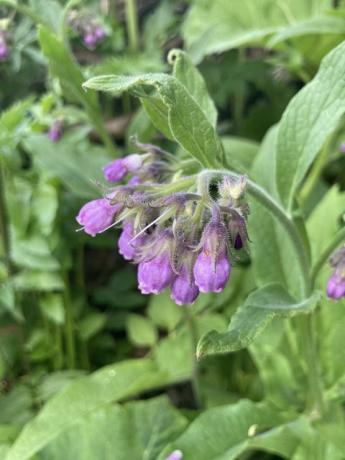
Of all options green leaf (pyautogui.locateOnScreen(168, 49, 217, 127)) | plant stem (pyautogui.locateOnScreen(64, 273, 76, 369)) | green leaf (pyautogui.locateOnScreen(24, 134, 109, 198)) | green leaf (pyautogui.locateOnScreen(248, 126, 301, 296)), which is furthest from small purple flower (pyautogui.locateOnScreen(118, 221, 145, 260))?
plant stem (pyautogui.locateOnScreen(64, 273, 76, 369))

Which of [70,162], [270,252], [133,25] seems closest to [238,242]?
[270,252]

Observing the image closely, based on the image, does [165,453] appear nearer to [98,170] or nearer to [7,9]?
[98,170]

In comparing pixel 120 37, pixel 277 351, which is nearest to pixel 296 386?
pixel 277 351

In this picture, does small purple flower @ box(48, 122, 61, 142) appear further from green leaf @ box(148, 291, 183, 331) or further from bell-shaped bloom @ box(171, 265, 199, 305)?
bell-shaped bloom @ box(171, 265, 199, 305)

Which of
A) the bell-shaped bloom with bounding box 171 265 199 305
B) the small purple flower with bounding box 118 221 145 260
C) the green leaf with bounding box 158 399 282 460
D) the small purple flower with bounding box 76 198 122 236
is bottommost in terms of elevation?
the green leaf with bounding box 158 399 282 460

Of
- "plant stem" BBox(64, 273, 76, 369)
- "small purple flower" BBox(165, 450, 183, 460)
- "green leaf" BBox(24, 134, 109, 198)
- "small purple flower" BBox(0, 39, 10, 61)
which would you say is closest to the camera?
"small purple flower" BBox(165, 450, 183, 460)

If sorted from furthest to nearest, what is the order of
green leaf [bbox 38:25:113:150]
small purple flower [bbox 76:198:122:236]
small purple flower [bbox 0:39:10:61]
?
1. small purple flower [bbox 0:39:10:61]
2. green leaf [bbox 38:25:113:150]
3. small purple flower [bbox 76:198:122:236]

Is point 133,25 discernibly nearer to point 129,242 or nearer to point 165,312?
point 165,312

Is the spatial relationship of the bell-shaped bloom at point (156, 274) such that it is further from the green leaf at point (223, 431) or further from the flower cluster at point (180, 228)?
the green leaf at point (223, 431)
